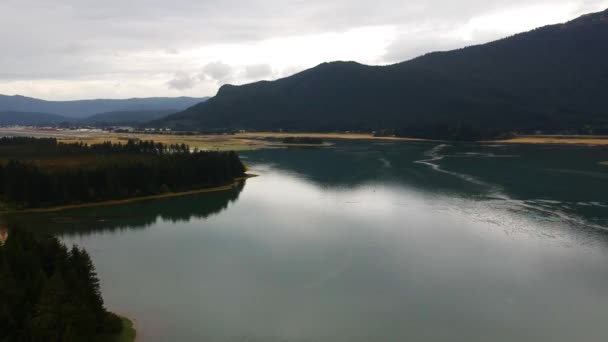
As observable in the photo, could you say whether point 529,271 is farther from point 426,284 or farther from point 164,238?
point 164,238

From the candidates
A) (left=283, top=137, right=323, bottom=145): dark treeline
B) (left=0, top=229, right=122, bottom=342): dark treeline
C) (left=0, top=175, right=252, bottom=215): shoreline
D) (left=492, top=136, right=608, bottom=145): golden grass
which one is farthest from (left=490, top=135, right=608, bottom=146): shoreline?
(left=0, top=229, right=122, bottom=342): dark treeline

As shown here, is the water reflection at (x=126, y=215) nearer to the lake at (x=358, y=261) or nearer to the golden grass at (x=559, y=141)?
the lake at (x=358, y=261)

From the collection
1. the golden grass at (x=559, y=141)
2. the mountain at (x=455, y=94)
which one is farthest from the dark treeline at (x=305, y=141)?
the golden grass at (x=559, y=141)

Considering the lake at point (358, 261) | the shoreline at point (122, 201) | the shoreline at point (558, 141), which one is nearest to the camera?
the lake at point (358, 261)

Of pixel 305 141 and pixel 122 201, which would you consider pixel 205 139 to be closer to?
pixel 305 141

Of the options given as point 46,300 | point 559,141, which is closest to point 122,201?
point 46,300
